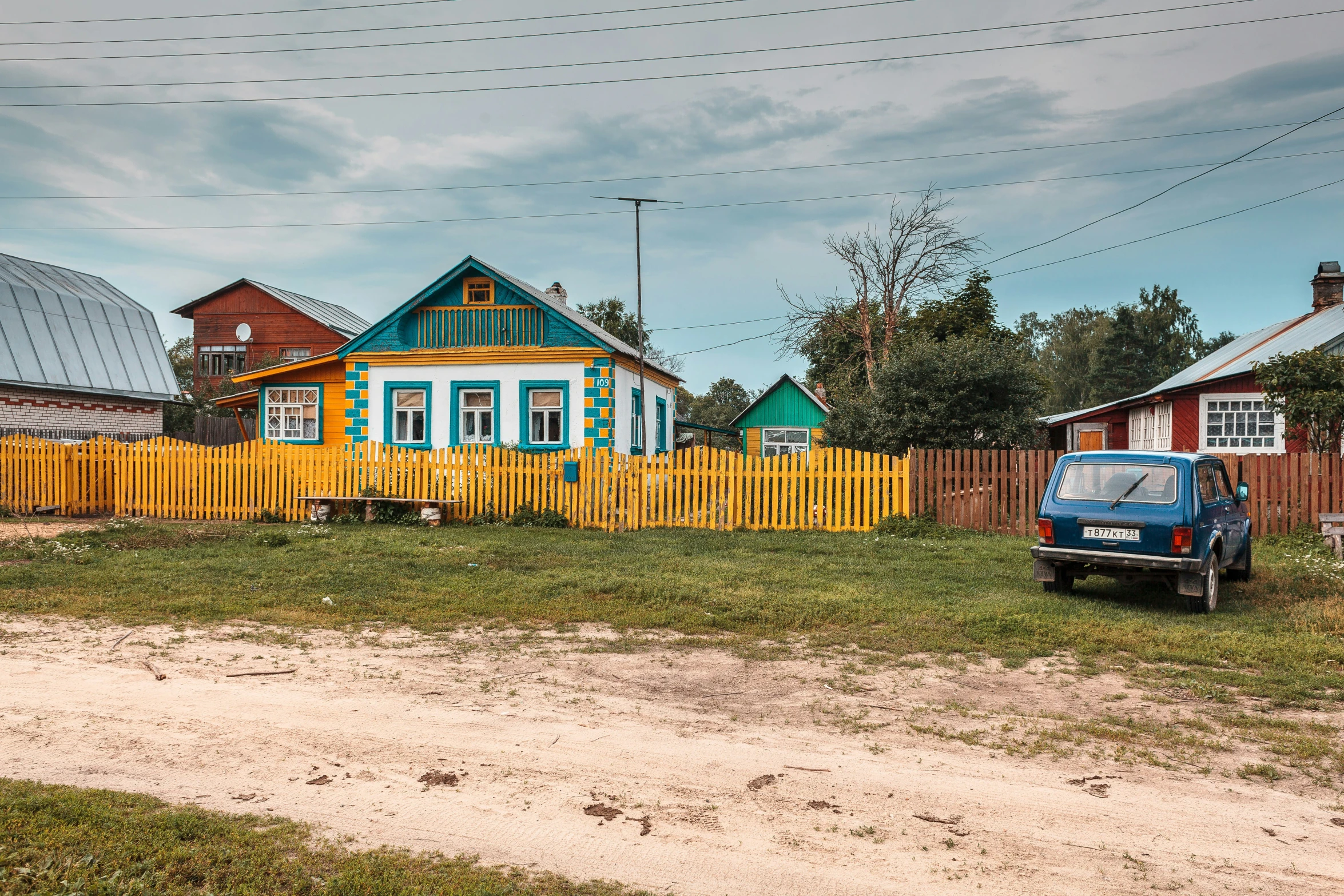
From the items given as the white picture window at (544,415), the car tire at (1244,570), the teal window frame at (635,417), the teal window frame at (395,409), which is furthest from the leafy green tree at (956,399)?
the teal window frame at (395,409)

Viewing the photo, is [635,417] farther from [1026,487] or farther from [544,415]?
[1026,487]

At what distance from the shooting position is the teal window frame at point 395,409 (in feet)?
68.3

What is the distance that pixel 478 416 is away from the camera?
20.8m

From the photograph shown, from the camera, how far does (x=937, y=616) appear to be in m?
8.00

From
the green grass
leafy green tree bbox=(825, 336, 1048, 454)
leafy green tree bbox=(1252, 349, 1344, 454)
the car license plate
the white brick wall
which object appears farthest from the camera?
the white brick wall

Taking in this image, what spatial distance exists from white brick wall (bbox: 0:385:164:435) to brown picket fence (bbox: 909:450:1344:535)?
23914 millimetres

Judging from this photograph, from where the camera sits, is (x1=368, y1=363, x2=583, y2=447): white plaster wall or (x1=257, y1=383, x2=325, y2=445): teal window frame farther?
(x1=257, y1=383, x2=325, y2=445): teal window frame

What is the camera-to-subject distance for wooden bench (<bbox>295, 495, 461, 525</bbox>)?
16.6 m

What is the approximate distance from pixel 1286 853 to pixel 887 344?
89.0 feet

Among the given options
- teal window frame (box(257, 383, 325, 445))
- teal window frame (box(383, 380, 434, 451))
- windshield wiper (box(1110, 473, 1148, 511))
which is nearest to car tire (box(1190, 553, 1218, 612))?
windshield wiper (box(1110, 473, 1148, 511))

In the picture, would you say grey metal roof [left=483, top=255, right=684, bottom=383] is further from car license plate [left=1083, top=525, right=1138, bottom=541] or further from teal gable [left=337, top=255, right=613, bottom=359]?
car license plate [left=1083, top=525, right=1138, bottom=541]

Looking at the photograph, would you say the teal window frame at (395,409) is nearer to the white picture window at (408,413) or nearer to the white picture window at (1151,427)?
the white picture window at (408,413)

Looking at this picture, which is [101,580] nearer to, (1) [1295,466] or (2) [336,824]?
(2) [336,824]

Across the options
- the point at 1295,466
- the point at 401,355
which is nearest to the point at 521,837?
the point at 1295,466
